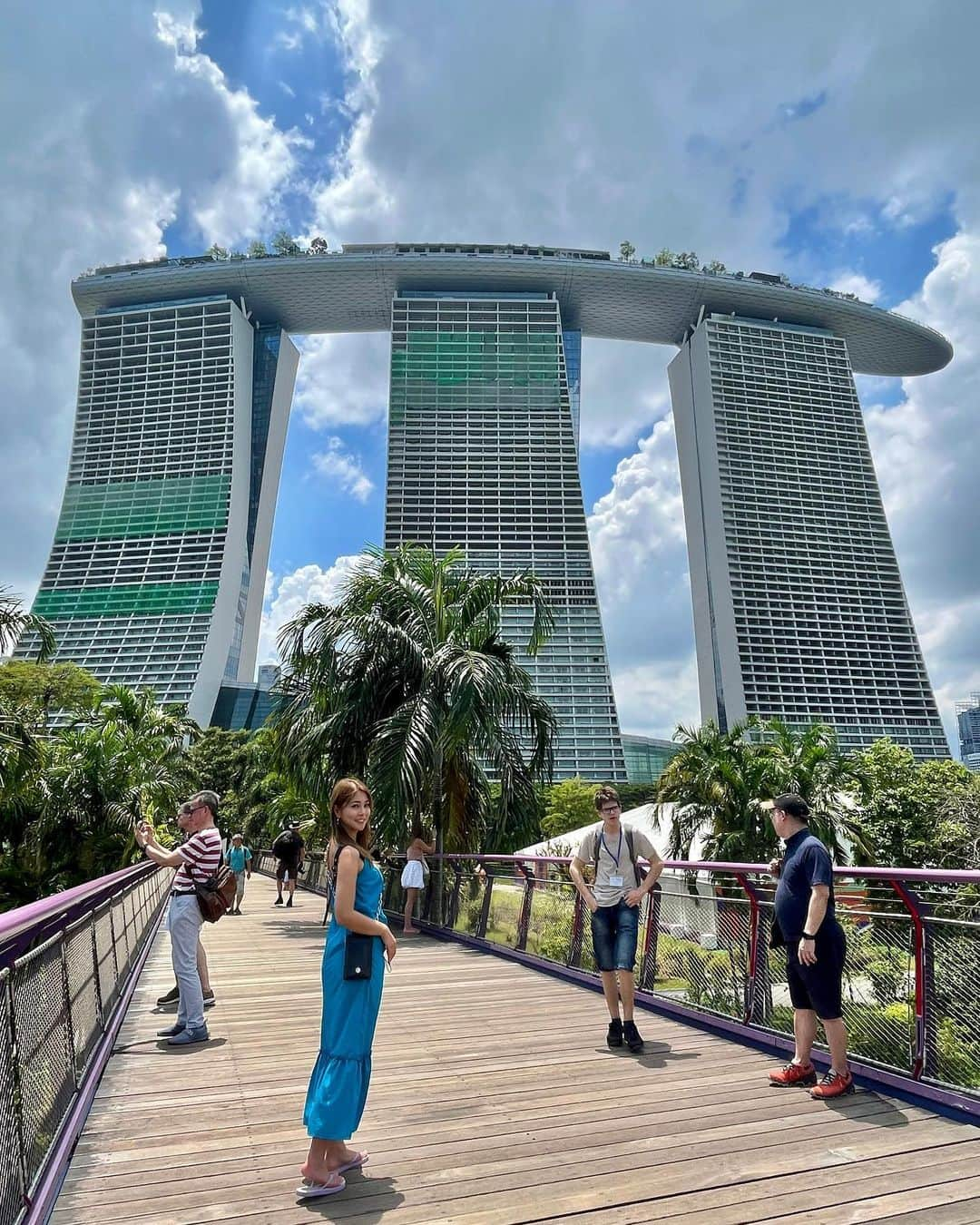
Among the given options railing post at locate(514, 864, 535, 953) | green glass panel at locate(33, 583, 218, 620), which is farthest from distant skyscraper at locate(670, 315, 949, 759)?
railing post at locate(514, 864, 535, 953)

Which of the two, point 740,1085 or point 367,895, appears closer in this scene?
point 367,895

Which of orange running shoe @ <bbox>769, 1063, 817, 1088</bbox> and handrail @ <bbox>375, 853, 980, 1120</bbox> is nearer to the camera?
handrail @ <bbox>375, 853, 980, 1120</bbox>

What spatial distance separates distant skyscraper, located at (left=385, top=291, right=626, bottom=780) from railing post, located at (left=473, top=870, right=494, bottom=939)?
59463 mm

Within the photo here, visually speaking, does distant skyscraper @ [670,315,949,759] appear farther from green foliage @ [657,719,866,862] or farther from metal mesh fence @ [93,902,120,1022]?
metal mesh fence @ [93,902,120,1022]

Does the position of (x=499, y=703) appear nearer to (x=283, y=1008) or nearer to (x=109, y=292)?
(x=283, y=1008)

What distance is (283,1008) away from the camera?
6.96 meters

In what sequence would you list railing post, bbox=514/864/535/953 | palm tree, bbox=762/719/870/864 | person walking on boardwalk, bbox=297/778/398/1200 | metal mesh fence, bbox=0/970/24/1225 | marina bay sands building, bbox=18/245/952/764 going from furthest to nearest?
marina bay sands building, bbox=18/245/952/764 → palm tree, bbox=762/719/870/864 → railing post, bbox=514/864/535/953 → person walking on boardwalk, bbox=297/778/398/1200 → metal mesh fence, bbox=0/970/24/1225

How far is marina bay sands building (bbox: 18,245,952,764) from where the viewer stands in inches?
3147

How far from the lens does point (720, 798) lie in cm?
2239

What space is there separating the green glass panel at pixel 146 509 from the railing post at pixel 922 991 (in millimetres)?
84919

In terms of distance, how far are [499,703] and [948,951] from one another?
8.16m

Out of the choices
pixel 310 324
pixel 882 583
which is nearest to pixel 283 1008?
pixel 882 583

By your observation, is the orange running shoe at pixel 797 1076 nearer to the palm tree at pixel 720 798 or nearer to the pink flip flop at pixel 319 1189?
the pink flip flop at pixel 319 1189

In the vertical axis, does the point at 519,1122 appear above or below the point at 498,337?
below
